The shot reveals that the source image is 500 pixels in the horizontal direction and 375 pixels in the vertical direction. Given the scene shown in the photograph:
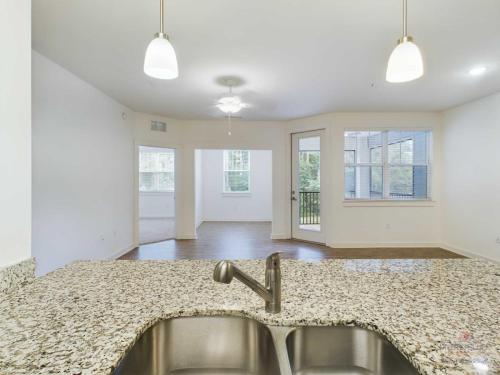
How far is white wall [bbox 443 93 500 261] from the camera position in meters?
4.09

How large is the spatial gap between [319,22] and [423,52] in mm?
1325

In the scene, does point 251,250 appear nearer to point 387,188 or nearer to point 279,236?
point 279,236

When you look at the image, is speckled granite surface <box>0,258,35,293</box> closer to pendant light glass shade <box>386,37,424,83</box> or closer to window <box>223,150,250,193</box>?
pendant light glass shade <box>386,37,424,83</box>

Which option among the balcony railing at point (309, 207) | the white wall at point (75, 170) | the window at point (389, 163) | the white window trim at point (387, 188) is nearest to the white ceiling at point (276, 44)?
the white wall at point (75, 170)

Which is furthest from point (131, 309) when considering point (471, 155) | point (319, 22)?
point (471, 155)

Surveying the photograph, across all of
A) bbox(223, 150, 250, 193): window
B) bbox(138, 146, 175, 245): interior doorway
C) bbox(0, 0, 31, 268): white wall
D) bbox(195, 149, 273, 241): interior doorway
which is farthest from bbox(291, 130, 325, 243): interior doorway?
bbox(0, 0, 31, 268): white wall

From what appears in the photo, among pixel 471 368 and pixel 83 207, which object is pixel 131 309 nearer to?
pixel 471 368

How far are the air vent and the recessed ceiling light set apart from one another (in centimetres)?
503

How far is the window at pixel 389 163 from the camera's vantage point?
535cm

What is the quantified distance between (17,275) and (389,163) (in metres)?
5.74

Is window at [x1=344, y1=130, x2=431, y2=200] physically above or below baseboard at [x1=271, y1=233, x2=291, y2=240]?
above

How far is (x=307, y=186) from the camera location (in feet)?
19.0

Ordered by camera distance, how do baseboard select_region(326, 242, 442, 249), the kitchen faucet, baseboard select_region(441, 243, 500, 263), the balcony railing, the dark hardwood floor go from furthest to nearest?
the balcony railing, baseboard select_region(326, 242, 442, 249), the dark hardwood floor, baseboard select_region(441, 243, 500, 263), the kitchen faucet

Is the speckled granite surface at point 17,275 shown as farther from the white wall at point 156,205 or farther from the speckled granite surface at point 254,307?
the white wall at point 156,205
